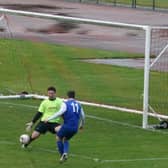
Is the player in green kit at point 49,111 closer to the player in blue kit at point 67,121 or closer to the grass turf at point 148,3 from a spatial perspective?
the player in blue kit at point 67,121

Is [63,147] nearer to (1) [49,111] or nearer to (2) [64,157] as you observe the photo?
(2) [64,157]

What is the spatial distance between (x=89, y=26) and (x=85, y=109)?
65.8 ft

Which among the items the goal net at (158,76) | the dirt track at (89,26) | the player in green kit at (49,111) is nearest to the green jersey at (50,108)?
the player in green kit at (49,111)

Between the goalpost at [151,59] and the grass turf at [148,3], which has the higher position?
the goalpost at [151,59]

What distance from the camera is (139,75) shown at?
36500 mm

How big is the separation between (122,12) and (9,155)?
41475mm

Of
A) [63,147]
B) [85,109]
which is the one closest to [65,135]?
[63,147]

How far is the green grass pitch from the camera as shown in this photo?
21562 mm

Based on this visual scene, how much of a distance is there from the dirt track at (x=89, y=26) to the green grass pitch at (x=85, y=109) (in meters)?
2.68

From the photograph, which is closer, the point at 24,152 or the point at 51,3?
the point at 24,152

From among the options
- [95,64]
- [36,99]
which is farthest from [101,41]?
[36,99]

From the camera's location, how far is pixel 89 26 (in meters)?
49.2

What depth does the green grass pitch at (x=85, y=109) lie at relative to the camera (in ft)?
70.7

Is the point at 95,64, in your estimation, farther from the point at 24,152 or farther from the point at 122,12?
the point at 122,12
